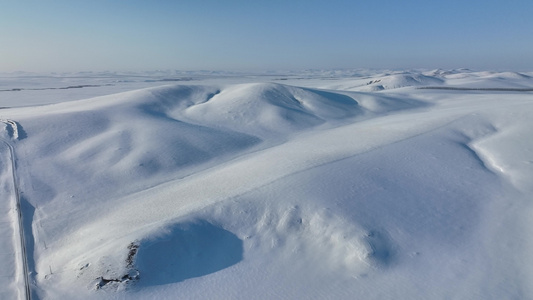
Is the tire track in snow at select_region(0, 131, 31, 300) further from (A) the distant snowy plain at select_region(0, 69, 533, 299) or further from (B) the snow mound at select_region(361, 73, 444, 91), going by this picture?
(B) the snow mound at select_region(361, 73, 444, 91)

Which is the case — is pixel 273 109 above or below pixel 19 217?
above

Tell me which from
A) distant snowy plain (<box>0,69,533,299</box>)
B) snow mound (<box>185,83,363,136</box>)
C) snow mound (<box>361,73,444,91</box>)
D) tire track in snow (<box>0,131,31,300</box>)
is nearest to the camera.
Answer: distant snowy plain (<box>0,69,533,299</box>)

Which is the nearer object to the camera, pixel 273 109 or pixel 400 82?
pixel 273 109

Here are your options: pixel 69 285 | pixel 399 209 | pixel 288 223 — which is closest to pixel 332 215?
pixel 288 223

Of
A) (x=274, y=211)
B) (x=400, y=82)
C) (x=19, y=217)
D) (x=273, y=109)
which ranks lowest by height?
(x=400, y=82)

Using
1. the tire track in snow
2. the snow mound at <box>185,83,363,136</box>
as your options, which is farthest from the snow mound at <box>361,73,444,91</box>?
the tire track in snow

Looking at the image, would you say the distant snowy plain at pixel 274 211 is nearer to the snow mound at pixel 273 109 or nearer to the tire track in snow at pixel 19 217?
the tire track in snow at pixel 19 217

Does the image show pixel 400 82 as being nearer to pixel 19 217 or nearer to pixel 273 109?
pixel 273 109

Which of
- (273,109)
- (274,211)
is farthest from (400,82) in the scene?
(274,211)

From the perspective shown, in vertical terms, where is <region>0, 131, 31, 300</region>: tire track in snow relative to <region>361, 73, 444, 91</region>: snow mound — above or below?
above

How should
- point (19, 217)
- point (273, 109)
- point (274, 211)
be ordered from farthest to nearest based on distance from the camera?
point (273, 109) → point (19, 217) → point (274, 211)
